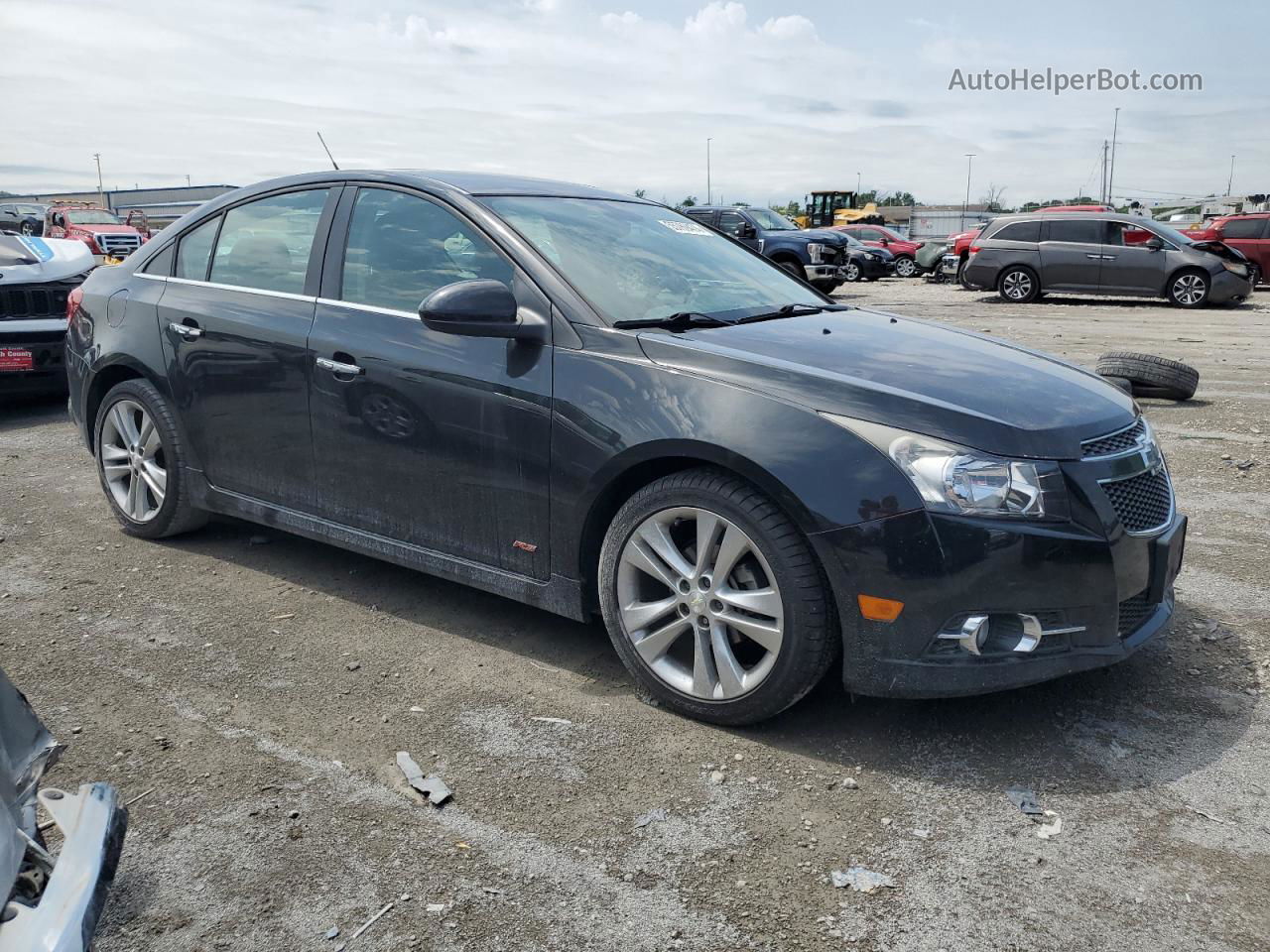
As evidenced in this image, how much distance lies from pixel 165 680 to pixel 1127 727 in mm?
3106

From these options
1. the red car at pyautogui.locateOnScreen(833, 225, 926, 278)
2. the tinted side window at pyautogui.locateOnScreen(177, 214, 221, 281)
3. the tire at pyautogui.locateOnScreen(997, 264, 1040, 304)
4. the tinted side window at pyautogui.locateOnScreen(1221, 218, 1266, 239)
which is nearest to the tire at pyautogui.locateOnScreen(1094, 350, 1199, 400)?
the tinted side window at pyautogui.locateOnScreen(177, 214, 221, 281)

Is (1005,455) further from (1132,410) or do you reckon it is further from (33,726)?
(33,726)

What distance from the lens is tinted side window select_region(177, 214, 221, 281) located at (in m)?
4.84

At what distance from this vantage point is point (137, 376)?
501 cm

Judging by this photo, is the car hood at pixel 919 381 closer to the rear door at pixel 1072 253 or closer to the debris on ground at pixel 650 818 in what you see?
the debris on ground at pixel 650 818

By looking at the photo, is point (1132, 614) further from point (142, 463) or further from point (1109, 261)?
point (1109, 261)

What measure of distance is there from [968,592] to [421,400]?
1.95 m

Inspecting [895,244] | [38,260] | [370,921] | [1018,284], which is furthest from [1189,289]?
[370,921]

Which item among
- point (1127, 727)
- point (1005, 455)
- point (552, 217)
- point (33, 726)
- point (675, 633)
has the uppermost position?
point (552, 217)

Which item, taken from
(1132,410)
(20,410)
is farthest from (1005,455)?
(20,410)

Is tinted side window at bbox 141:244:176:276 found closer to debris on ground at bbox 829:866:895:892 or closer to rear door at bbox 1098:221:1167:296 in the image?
debris on ground at bbox 829:866:895:892

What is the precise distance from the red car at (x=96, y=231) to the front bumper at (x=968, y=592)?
74.7ft

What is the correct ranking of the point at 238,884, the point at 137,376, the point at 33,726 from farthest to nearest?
the point at 137,376 < the point at 238,884 < the point at 33,726

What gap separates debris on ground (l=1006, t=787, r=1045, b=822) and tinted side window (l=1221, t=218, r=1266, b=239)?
22.9 metres
